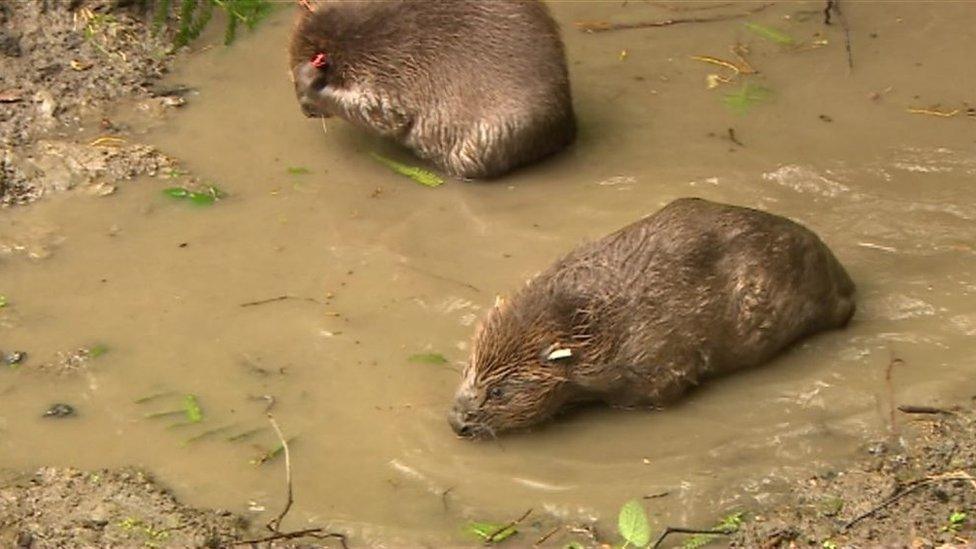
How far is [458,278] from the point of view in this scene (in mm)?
6496

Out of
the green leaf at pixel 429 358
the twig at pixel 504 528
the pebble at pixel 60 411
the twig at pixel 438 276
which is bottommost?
the pebble at pixel 60 411

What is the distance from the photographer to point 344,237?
268 inches

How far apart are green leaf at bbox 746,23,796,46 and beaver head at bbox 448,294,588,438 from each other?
3144 millimetres

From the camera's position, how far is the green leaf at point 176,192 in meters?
7.12

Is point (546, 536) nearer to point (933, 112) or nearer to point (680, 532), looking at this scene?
point (680, 532)

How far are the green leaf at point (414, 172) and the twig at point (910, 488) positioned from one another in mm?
2838

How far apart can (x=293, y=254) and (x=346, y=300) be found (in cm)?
46

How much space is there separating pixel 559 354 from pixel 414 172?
1.97 meters

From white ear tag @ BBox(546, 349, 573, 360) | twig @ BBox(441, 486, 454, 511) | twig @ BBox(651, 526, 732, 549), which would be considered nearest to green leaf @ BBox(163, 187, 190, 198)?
white ear tag @ BBox(546, 349, 573, 360)

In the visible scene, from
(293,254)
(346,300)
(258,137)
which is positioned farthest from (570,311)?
(258,137)

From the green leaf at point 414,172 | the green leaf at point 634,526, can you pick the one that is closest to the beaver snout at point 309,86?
the green leaf at point 414,172

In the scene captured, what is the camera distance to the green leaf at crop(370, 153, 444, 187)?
729cm

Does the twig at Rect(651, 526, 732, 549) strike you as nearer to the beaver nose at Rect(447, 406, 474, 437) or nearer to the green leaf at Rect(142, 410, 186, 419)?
the beaver nose at Rect(447, 406, 474, 437)

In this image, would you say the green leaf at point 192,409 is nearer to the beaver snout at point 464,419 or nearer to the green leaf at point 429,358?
the green leaf at point 429,358
